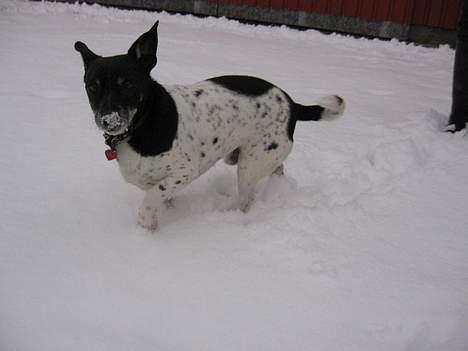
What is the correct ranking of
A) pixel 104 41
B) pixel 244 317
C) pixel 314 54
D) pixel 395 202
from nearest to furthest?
pixel 244 317
pixel 395 202
pixel 104 41
pixel 314 54

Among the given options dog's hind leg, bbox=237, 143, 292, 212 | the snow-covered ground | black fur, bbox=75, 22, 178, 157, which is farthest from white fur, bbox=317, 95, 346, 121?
black fur, bbox=75, 22, 178, 157

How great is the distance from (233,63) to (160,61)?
111cm

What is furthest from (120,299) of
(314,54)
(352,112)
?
(314,54)

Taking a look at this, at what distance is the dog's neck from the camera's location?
2658 millimetres

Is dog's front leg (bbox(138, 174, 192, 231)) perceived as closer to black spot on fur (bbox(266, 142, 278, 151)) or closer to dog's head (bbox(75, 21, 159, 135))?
dog's head (bbox(75, 21, 159, 135))

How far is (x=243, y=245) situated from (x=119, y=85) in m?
1.21

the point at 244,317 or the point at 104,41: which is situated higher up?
the point at 104,41

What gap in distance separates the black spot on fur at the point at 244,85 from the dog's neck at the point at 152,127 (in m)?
0.53

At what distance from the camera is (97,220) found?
9.58 ft

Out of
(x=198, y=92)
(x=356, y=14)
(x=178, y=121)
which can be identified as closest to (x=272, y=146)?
(x=198, y=92)

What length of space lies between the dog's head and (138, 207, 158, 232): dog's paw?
0.57 metres

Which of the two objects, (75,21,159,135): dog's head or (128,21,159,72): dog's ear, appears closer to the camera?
(75,21,159,135): dog's head

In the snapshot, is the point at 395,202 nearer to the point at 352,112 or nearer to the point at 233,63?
the point at 352,112

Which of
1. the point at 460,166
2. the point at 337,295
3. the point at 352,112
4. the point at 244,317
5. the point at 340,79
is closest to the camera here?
the point at 244,317
